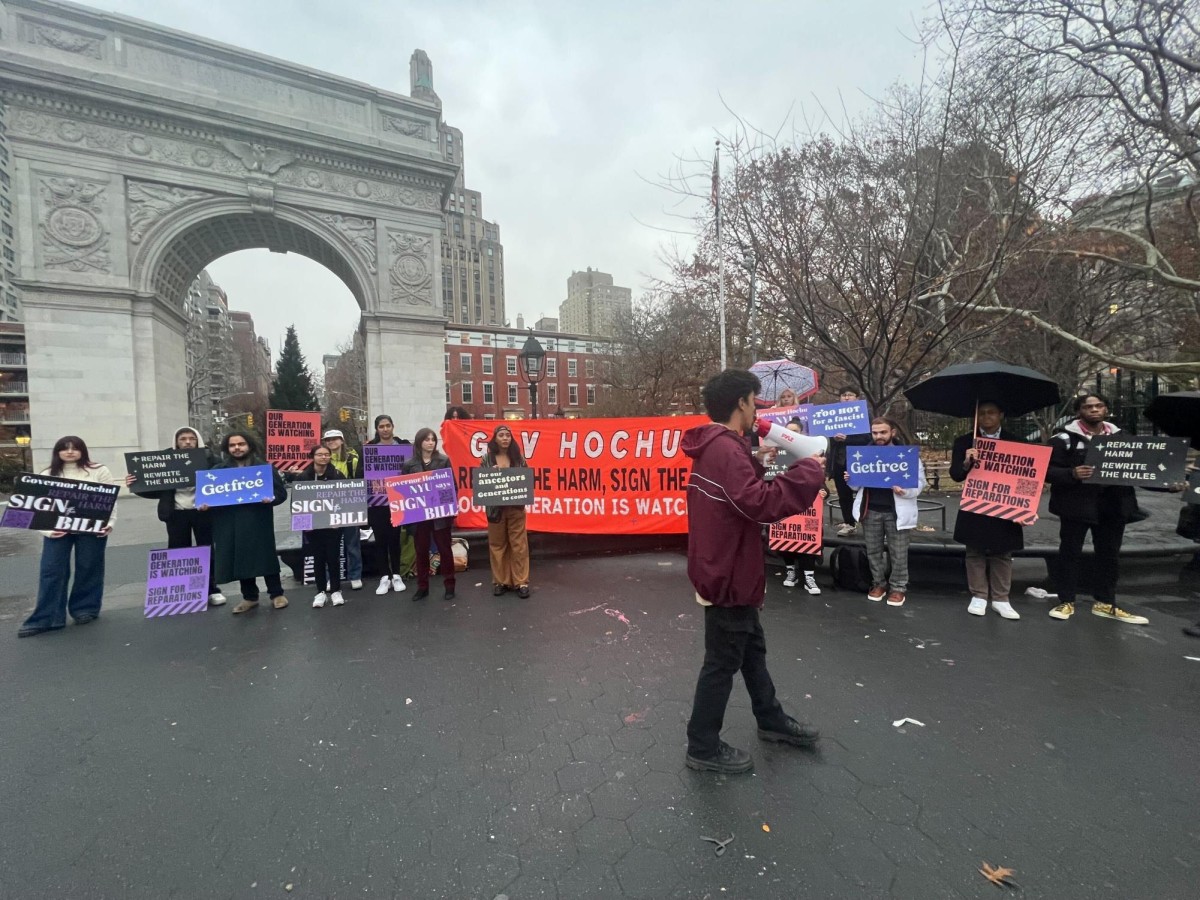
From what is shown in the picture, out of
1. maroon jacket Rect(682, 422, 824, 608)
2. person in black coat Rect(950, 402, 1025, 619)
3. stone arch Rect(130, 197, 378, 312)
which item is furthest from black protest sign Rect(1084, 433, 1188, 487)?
stone arch Rect(130, 197, 378, 312)

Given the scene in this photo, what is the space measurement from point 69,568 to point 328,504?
237cm

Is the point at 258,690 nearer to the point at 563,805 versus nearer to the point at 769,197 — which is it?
the point at 563,805

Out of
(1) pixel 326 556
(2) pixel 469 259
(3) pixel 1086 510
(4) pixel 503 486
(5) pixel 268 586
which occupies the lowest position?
(5) pixel 268 586

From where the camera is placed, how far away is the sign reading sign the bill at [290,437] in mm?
7461

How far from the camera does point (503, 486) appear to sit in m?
5.77

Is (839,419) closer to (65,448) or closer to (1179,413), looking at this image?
(1179,413)

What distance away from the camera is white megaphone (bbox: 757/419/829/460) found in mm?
2566

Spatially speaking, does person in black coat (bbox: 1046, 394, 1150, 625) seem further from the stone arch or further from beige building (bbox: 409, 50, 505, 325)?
beige building (bbox: 409, 50, 505, 325)

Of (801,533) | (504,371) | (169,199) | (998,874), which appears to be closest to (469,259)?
(504,371)

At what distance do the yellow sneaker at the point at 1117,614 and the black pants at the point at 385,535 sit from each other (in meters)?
7.20

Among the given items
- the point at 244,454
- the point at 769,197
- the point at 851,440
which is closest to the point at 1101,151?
the point at 769,197

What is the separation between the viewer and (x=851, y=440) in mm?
6664

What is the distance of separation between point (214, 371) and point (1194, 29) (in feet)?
335

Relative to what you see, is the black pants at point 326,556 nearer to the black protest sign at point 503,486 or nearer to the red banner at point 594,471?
the black protest sign at point 503,486
